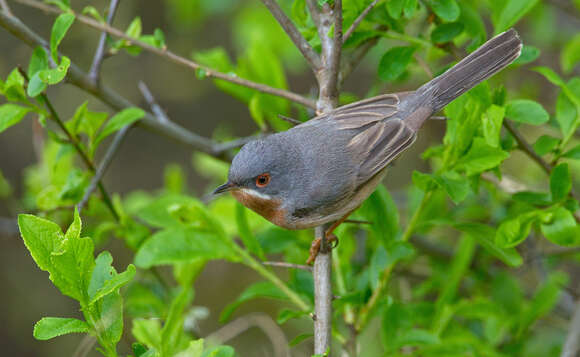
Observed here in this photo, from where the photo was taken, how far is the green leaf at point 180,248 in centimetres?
308

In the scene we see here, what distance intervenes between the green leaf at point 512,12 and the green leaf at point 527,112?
442 mm

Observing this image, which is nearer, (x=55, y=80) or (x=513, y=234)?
(x=55, y=80)

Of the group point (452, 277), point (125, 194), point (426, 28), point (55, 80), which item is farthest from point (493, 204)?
point (125, 194)

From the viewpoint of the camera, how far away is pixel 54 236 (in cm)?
209

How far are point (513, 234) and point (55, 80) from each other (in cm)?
212

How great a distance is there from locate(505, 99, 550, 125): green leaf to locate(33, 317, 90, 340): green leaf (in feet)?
6.73

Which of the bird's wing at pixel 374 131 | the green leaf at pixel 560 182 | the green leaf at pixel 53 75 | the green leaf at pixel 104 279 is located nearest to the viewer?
the green leaf at pixel 104 279

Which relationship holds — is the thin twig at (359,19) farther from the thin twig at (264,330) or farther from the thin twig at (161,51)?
the thin twig at (264,330)

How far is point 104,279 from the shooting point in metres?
2.16

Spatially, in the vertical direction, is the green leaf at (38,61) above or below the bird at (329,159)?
above

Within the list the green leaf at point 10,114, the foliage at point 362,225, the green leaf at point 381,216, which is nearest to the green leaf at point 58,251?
the foliage at point 362,225

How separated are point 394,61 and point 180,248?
1.41 m

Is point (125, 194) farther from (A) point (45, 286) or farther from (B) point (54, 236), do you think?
(B) point (54, 236)

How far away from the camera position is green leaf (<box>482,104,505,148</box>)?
2.78 meters
